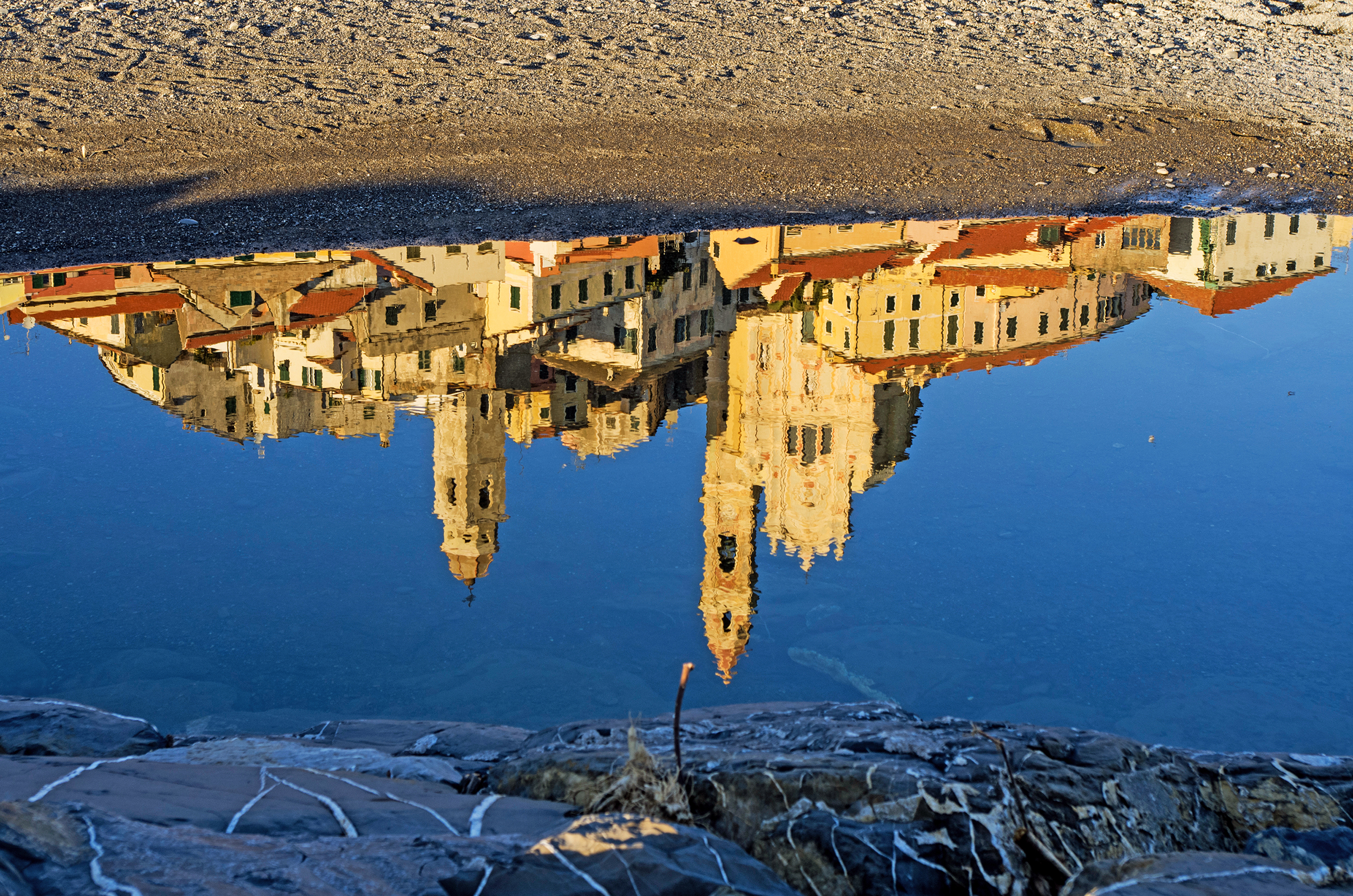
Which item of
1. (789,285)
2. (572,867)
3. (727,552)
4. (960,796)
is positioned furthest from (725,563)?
(572,867)

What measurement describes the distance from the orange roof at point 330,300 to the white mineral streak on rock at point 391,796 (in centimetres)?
830

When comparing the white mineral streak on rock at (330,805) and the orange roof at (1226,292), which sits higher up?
the orange roof at (1226,292)

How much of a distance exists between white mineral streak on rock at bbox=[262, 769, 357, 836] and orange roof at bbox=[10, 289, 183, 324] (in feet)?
29.6

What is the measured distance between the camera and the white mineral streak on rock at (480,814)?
536 centimetres

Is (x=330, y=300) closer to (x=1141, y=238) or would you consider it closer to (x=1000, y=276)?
(x=1000, y=276)

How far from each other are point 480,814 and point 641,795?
2.14 ft

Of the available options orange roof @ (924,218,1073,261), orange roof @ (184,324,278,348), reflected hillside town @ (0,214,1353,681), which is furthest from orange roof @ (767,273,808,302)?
orange roof @ (184,324,278,348)

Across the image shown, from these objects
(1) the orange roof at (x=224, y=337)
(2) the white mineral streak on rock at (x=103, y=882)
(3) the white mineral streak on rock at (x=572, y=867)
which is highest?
(1) the orange roof at (x=224, y=337)

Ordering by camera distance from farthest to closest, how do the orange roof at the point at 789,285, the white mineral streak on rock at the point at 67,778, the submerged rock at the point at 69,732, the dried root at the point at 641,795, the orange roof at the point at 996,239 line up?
1. the orange roof at the point at 996,239
2. the orange roof at the point at 789,285
3. the submerged rock at the point at 69,732
4. the dried root at the point at 641,795
5. the white mineral streak on rock at the point at 67,778

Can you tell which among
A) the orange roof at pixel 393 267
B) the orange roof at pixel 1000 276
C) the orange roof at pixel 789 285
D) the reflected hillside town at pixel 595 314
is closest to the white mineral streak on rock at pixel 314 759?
the reflected hillside town at pixel 595 314

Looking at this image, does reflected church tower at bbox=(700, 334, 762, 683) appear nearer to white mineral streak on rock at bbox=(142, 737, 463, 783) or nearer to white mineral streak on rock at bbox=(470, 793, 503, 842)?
white mineral streak on rock at bbox=(142, 737, 463, 783)

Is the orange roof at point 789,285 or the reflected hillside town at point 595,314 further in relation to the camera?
the orange roof at point 789,285

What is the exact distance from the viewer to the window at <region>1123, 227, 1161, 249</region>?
1661 cm

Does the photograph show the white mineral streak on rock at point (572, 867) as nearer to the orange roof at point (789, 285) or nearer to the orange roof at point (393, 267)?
the orange roof at point (393, 267)
